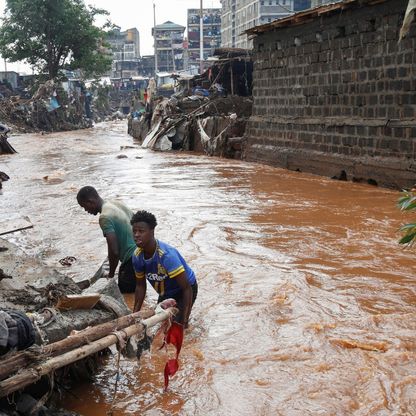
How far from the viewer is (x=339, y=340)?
4.68 meters

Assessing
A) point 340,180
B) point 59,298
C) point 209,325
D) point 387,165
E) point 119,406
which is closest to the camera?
point 119,406

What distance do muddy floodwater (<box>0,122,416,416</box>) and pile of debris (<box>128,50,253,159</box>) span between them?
583 cm

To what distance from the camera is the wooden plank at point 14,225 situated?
8137 millimetres

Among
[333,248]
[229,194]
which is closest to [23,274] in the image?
[333,248]

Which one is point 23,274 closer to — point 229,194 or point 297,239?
point 297,239

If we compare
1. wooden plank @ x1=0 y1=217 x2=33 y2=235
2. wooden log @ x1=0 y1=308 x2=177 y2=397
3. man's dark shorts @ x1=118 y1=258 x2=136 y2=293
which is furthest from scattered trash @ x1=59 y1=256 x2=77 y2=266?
wooden log @ x1=0 y1=308 x2=177 y2=397

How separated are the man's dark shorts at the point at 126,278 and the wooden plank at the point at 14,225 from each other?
2.72 meters

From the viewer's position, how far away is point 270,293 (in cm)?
591

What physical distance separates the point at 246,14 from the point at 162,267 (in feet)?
229

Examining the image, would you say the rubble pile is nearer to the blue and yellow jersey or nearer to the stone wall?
the stone wall

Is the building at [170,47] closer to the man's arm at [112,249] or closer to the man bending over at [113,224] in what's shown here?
the man bending over at [113,224]

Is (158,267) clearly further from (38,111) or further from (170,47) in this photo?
(170,47)

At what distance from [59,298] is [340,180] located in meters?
9.95

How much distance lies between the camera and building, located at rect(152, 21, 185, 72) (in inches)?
2965
